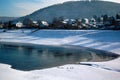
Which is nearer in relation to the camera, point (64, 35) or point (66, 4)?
point (64, 35)

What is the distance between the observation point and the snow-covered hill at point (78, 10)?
Result: 506ft

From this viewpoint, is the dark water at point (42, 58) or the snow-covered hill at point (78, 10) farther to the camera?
the snow-covered hill at point (78, 10)

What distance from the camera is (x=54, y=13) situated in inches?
6496

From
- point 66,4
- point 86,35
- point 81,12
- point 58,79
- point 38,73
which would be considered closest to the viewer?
point 58,79

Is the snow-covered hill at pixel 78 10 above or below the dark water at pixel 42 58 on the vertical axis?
above

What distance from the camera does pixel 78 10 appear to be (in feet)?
538

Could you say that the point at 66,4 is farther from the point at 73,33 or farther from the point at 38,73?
the point at 38,73

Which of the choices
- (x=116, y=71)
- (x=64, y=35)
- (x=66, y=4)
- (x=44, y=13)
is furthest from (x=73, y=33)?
(x=66, y=4)

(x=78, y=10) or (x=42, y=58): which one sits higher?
(x=78, y=10)

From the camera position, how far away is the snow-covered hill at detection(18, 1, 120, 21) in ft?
506

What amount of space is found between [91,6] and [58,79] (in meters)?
156

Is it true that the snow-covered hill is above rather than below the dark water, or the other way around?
above

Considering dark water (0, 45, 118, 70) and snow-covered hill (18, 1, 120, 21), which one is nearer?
dark water (0, 45, 118, 70)

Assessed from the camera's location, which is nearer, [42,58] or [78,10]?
[42,58]
